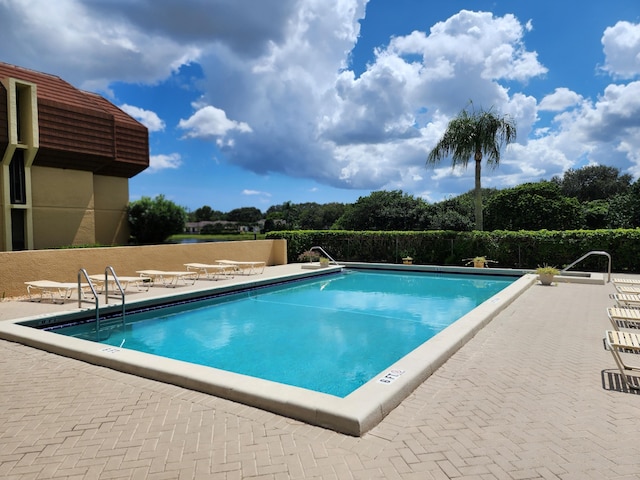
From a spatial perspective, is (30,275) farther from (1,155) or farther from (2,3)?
(1,155)

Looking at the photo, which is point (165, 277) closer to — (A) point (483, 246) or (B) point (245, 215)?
(A) point (483, 246)

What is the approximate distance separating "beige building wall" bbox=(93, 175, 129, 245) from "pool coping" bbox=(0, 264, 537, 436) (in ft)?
64.9

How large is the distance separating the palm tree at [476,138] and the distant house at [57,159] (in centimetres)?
1755

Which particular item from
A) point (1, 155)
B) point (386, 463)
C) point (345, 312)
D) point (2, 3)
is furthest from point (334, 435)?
point (1, 155)

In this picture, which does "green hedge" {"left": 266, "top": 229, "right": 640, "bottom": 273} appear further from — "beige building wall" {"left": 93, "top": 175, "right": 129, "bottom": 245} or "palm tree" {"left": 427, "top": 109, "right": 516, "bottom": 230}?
"beige building wall" {"left": 93, "top": 175, "right": 129, "bottom": 245}

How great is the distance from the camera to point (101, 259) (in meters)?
12.3

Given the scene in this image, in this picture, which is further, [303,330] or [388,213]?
[388,213]

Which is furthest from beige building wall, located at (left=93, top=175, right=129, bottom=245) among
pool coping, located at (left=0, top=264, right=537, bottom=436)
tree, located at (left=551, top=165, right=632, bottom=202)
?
tree, located at (left=551, top=165, right=632, bottom=202)

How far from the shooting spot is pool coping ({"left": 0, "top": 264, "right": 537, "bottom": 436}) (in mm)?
3551

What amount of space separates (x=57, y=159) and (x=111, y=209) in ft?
16.6

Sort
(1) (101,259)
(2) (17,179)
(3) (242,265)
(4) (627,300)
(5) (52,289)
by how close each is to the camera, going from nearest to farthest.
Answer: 1. (4) (627,300)
2. (5) (52,289)
3. (1) (101,259)
4. (3) (242,265)
5. (2) (17,179)

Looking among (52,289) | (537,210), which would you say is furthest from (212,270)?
(537,210)

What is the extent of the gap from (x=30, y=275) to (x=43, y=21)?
8.55m

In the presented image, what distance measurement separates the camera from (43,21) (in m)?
13.4
